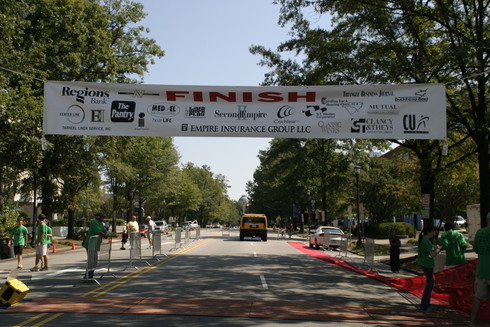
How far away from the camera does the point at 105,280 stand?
13.3 metres

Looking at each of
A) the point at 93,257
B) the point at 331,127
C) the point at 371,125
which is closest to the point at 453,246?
the point at 371,125

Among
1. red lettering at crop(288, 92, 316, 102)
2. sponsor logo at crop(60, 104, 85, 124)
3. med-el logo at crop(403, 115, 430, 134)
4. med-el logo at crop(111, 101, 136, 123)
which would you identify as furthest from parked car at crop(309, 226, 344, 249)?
sponsor logo at crop(60, 104, 85, 124)

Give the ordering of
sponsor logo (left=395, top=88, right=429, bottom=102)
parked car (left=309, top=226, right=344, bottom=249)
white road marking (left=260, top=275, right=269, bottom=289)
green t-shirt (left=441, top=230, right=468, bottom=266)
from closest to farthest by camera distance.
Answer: green t-shirt (left=441, top=230, right=468, bottom=266) < sponsor logo (left=395, top=88, right=429, bottom=102) < white road marking (left=260, top=275, right=269, bottom=289) < parked car (left=309, top=226, right=344, bottom=249)

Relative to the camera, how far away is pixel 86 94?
12273 millimetres

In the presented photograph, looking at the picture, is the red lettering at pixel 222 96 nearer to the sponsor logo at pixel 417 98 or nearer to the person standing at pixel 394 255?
the sponsor logo at pixel 417 98

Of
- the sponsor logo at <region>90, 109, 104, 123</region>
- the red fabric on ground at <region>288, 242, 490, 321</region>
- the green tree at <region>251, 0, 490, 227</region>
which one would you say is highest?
the green tree at <region>251, 0, 490, 227</region>

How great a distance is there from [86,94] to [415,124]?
27.8 feet

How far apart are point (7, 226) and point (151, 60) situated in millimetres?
16811

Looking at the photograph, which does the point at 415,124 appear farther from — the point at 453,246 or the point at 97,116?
the point at 97,116

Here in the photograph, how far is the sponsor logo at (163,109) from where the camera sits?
12.3 m

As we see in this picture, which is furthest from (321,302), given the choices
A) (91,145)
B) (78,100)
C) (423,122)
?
(91,145)

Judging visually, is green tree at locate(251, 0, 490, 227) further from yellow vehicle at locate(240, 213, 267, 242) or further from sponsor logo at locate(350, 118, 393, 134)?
yellow vehicle at locate(240, 213, 267, 242)

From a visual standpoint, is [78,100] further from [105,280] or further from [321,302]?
[321,302]

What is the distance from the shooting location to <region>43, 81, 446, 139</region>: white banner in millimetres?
12125
